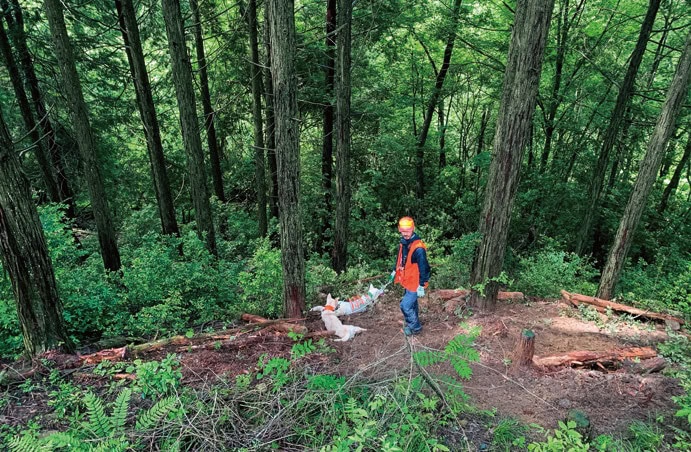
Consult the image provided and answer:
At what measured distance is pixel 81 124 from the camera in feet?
25.1

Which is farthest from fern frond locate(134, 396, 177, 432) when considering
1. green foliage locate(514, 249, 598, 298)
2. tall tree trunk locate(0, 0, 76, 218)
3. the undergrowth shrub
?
tall tree trunk locate(0, 0, 76, 218)

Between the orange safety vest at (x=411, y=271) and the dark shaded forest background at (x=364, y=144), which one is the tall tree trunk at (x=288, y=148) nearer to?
the dark shaded forest background at (x=364, y=144)

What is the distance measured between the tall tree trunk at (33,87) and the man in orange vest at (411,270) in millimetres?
8614

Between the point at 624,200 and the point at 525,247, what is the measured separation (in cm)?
374

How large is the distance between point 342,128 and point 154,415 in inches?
263

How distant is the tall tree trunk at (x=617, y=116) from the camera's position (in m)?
9.04

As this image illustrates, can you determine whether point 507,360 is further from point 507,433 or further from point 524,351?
point 507,433

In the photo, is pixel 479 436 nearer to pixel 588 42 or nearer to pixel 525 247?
pixel 525 247

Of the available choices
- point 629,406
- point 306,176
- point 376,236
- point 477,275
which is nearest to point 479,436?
point 629,406

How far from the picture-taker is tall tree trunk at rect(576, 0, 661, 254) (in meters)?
9.04

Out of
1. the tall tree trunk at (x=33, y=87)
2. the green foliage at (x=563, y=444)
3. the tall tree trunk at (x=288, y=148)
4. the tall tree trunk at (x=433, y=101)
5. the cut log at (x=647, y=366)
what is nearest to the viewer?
the green foliage at (x=563, y=444)

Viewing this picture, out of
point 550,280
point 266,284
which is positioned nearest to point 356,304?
point 266,284

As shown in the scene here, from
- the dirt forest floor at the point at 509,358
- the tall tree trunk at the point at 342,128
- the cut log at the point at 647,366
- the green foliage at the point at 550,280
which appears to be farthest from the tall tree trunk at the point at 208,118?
the cut log at the point at 647,366

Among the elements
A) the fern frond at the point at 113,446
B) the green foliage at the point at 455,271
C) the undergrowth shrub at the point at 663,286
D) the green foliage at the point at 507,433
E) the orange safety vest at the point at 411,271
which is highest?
the orange safety vest at the point at 411,271
